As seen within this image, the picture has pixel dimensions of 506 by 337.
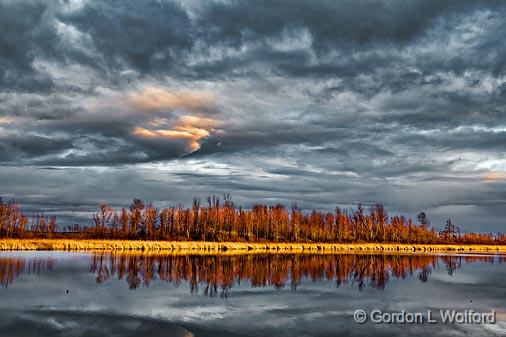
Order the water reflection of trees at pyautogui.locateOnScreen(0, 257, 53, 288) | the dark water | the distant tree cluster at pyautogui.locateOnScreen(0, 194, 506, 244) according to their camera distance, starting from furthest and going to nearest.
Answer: the distant tree cluster at pyautogui.locateOnScreen(0, 194, 506, 244) → the water reflection of trees at pyautogui.locateOnScreen(0, 257, 53, 288) → the dark water

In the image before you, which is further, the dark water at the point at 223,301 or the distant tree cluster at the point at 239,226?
the distant tree cluster at the point at 239,226

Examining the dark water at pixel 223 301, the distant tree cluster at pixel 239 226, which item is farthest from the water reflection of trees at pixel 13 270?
the distant tree cluster at pixel 239 226

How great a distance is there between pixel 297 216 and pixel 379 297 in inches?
4591

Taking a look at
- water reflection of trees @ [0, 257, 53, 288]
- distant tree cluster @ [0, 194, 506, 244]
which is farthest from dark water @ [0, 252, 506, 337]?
distant tree cluster @ [0, 194, 506, 244]

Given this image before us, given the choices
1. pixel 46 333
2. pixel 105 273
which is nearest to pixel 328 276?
pixel 105 273

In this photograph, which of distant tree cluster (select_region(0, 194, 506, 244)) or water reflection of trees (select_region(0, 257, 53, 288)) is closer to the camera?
water reflection of trees (select_region(0, 257, 53, 288))

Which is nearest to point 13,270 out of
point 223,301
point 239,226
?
point 223,301

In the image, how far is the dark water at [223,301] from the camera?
731 inches

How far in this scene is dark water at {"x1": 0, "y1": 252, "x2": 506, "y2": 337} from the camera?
18578mm

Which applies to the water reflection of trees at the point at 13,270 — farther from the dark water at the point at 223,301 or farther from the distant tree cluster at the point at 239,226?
the distant tree cluster at the point at 239,226

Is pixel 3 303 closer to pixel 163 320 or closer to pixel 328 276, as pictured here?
pixel 163 320

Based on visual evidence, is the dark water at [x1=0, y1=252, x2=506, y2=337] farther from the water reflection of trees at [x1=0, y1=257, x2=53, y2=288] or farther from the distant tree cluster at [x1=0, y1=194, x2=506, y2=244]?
the distant tree cluster at [x1=0, y1=194, x2=506, y2=244]

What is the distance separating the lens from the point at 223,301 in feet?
82.6

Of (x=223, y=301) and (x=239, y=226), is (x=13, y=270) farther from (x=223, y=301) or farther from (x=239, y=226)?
(x=239, y=226)
